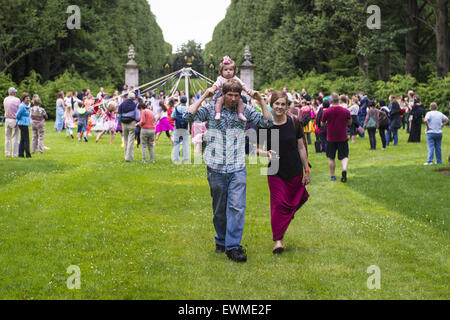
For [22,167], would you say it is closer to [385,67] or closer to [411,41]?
[411,41]

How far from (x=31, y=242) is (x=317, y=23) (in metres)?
37.8

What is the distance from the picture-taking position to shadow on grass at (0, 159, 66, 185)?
44.5ft

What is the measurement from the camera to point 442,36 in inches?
1277

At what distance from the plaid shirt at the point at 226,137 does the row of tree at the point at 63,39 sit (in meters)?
32.7

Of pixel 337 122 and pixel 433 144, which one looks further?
pixel 433 144

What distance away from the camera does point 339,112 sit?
43.1ft

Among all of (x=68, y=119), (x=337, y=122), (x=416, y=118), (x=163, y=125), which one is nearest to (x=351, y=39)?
(x=416, y=118)

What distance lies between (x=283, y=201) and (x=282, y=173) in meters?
0.37

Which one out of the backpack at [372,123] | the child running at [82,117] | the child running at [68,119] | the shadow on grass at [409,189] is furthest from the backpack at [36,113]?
the backpack at [372,123]

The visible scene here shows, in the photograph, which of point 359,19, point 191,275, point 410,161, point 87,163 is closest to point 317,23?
point 359,19

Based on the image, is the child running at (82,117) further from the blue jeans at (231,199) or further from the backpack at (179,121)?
the blue jeans at (231,199)

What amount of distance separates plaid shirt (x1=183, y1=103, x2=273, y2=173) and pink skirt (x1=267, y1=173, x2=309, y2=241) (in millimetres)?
722

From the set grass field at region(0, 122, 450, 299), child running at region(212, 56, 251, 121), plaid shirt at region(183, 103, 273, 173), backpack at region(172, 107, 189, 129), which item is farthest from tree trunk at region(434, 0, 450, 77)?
plaid shirt at region(183, 103, 273, 173)

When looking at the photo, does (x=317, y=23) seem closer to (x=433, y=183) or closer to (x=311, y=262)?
(x=433, y=183)
